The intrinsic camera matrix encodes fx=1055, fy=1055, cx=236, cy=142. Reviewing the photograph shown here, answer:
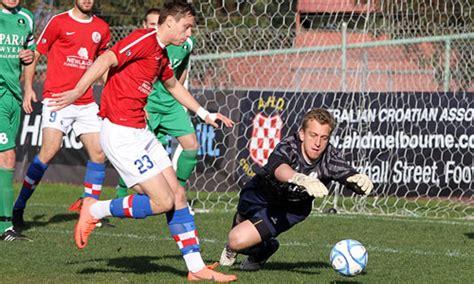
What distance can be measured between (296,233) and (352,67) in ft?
17.9

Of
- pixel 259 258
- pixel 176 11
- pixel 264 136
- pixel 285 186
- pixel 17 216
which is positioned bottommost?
pixel 264 136

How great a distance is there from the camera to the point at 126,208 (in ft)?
23.7

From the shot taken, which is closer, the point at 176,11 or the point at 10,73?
the point at 176,11

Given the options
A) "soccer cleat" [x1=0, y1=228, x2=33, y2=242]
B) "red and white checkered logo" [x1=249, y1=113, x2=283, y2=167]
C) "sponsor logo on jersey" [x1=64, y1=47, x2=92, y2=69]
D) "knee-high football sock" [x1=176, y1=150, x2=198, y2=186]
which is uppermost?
"sponsor logo on jersey" [x1=64, y1=47, x2=92, y2=69]

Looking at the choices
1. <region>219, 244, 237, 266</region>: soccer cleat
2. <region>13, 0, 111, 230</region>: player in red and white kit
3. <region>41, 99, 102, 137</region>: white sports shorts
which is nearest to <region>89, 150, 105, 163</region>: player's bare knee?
<region>13, 0, 111, 230</region>: player in red and white kit

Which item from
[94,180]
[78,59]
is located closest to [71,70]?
[78,59]

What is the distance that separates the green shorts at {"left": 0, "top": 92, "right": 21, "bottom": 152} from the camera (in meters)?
9.55

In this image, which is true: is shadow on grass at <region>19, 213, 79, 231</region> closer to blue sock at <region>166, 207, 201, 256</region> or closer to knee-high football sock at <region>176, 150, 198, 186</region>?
knee-high football sock at <region>176, 150, 198, 186</region>

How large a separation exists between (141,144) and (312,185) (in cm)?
135

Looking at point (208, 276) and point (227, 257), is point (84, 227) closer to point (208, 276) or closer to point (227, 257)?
point (208, 276)

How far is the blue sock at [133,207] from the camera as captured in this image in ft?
23.5

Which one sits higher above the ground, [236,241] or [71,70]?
[71,70]

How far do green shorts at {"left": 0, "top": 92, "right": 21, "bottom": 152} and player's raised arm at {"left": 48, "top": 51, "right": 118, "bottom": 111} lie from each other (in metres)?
2.67

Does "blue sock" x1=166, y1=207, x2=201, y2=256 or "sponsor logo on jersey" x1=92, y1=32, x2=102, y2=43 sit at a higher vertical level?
"sponsor logo on jersey" x1=92, y1=32, x2=102, y2=43
